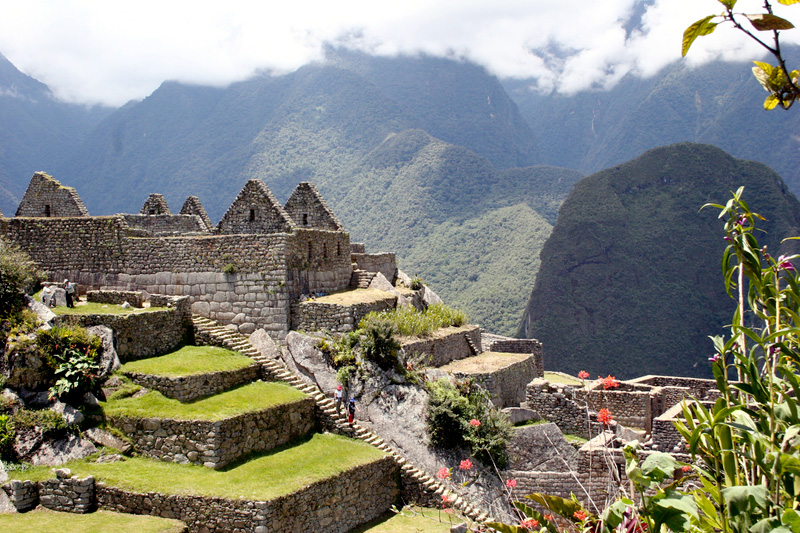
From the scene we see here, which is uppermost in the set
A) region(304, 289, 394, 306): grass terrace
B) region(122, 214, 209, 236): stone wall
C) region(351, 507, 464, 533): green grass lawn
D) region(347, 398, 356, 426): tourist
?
region(122, 214, 209, 236): stone wall

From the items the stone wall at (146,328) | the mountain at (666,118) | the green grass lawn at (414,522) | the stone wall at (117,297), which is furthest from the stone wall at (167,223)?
the mountain at (666,118)

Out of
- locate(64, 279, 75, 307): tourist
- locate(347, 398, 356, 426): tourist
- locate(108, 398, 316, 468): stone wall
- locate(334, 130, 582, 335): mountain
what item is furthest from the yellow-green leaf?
locate(334, 130, 582, 335): mountain

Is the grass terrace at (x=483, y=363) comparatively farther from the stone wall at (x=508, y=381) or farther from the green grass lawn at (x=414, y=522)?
the green grass lawn at (x=414, y=522)

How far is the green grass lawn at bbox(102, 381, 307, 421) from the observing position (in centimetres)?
1524

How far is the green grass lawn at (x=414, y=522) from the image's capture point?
1548 centimetres

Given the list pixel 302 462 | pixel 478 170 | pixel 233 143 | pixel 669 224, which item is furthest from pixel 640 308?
pixel 302 462

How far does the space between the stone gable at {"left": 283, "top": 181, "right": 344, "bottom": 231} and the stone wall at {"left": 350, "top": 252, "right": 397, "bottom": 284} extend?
4.55ft

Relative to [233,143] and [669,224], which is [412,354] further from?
[233,143]

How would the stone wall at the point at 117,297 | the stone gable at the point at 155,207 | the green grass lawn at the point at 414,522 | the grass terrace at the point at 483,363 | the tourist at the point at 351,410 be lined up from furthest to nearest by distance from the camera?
1. the stone gable at the point at 155,207
2. the grass terrace at the point at 483,363
3. the stone wall at the point at 117,297
4. the tourist at the point at 351,410
5. the green grass lawn at the point at 414,522

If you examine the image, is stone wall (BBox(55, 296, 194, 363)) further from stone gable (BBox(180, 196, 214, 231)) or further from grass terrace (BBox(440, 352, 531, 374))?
stone gable (BBox(180, 196, 214, 231))

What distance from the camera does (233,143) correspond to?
107m

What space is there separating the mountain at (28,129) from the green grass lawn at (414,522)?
5974 centimetres

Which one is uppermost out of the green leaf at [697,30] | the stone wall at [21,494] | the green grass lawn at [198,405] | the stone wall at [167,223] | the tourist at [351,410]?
the green leaf at [697,30]

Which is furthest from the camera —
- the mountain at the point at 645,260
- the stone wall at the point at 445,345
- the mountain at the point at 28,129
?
the mountain at the point at 645,260
